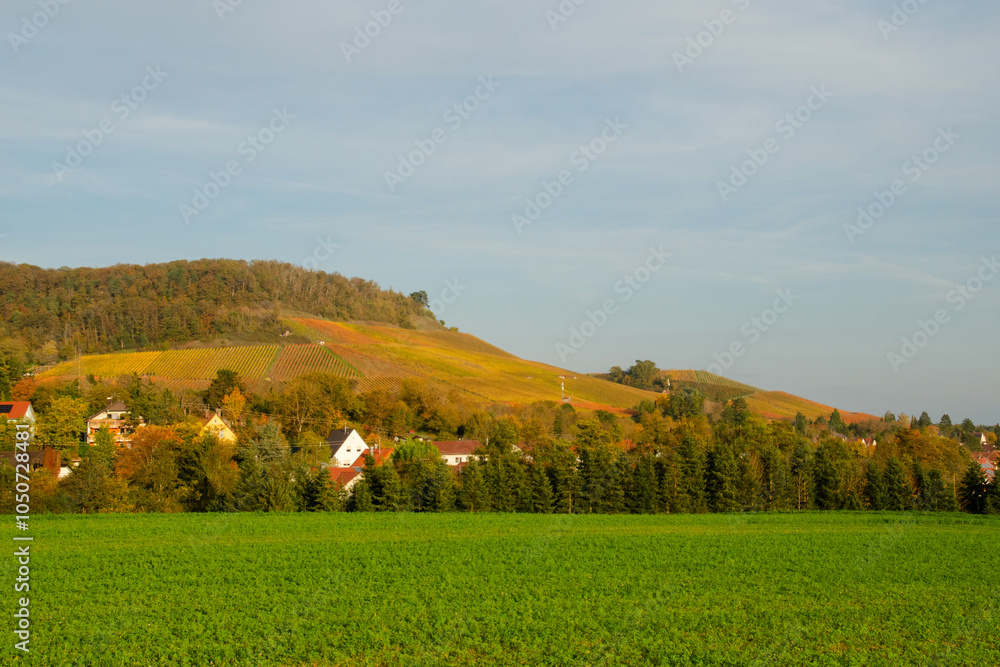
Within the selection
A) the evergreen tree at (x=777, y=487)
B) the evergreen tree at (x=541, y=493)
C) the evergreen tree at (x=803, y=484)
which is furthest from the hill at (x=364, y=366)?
the evergreen tree at (x=803, y=484)

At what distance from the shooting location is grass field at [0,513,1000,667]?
566 inches

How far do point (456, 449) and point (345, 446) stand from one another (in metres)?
11.3

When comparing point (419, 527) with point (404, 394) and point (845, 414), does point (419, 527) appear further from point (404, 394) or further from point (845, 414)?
point (845, 414)

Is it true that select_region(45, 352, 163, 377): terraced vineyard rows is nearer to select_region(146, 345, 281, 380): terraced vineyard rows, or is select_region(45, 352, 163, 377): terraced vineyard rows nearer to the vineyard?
the vineyard

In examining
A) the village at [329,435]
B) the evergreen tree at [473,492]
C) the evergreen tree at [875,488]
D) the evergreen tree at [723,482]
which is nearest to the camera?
the evergreen tree at [473,492]

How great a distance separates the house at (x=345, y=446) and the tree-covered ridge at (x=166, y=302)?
60.6 metres

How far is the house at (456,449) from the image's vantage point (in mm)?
74750

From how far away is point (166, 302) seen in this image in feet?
466

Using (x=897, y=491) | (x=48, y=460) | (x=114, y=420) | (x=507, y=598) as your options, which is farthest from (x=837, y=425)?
(x=507, y=598)

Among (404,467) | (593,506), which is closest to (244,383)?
(404,467)

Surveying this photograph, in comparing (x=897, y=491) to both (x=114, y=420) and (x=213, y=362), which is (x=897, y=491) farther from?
(x=213, y=362)

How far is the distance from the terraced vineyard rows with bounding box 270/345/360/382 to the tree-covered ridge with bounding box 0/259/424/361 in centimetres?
1780

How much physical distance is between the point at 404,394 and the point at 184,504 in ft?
136

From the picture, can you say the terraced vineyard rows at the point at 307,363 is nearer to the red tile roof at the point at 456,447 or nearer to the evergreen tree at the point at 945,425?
the red tile roof at the point at 456,447
